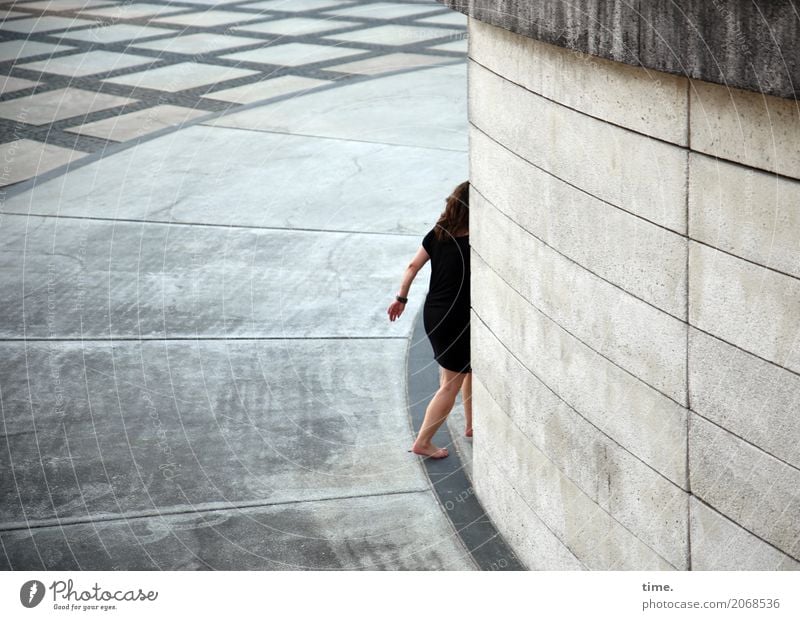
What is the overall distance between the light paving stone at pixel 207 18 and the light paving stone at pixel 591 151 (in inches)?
763

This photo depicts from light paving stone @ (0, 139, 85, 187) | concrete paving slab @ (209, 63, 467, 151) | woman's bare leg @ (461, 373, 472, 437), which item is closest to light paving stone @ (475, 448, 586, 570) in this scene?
woman's bare leg @ (461, 373, 472, 437)

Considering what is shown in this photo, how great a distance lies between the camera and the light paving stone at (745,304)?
335 centimetres

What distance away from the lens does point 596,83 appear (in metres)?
4.05

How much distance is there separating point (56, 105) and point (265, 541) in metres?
12.3

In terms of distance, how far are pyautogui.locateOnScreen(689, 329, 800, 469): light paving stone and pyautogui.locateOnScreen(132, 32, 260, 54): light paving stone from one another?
1784cm

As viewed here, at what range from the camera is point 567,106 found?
4.30 m

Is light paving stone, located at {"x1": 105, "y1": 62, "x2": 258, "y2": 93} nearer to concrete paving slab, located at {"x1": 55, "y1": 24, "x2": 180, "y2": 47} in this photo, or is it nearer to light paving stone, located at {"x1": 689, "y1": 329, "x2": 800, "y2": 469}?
concrete paving slab, located at {"x1": 55, "y1": 24, "x2": 180, "y2": 47}

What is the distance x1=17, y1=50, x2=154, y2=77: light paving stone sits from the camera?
62.7 ft

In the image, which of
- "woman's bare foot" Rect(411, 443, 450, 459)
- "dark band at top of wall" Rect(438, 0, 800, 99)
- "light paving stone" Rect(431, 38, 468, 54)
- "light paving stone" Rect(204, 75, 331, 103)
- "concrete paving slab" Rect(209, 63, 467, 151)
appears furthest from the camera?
"light paving stone" Rect(431, 38, 468, 54)

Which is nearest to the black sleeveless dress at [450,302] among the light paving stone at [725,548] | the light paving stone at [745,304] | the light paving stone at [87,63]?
the light paving stone at [725,548]

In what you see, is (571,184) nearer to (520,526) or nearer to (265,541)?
(520,526)

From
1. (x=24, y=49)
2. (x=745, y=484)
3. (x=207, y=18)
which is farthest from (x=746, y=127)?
(x=207, y=18)

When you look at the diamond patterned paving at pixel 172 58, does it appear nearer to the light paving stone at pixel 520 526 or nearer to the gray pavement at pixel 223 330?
the gray pavement at pixel 223 330

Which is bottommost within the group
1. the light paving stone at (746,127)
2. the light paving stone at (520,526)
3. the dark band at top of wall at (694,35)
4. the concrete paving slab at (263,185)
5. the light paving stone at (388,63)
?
the light paving stone at (520,526)
